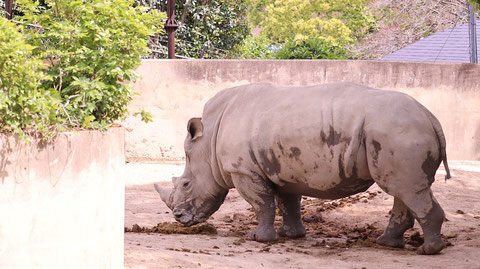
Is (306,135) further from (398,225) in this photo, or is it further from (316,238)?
(316,238)

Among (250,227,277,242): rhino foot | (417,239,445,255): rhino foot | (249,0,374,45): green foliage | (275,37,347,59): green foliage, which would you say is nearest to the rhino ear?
(250,227,277,242): rhino foot

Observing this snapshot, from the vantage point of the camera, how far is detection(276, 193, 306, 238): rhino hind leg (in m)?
8.08

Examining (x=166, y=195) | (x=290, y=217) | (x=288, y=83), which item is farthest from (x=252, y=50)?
(x=290, y=217)

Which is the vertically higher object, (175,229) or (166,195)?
(166,195)

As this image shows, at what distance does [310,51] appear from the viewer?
15.5 meters

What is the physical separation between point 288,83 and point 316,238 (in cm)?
552

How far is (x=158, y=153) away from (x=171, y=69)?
1.40 m

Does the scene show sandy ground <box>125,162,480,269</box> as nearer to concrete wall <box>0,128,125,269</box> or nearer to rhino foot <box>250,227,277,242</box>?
rhino foot <box>250,227,277,242</box>

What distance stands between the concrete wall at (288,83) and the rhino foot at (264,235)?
5.72 meters

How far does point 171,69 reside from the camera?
13.3 metres

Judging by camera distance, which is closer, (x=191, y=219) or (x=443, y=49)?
(x=191, y=219)

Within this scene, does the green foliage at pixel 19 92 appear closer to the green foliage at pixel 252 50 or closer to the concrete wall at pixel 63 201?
the concrete wall at pixel 63 201

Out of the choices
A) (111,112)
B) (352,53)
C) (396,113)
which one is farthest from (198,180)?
(352,53)

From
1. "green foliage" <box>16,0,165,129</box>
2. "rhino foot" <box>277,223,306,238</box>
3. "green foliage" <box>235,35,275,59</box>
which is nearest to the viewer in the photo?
"green foliage" <box>16,0,165,129</box>
